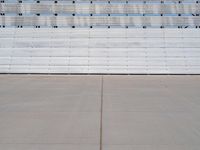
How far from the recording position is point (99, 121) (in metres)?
6.28

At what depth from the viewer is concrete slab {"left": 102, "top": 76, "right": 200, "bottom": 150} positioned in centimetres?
495

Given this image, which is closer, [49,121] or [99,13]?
[49,121]

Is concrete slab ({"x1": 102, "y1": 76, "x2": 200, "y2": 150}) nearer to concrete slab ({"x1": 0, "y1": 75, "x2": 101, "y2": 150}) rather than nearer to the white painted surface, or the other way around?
concrete slab ({"x1": 0, "y1": 75, "x2": 101, "y2": 150})

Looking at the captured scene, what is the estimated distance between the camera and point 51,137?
5184 mm

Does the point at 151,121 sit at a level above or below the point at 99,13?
below

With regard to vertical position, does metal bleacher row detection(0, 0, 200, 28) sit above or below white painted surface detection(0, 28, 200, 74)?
above

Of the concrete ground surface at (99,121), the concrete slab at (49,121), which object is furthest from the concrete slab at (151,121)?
the concrete slab at (49,121)

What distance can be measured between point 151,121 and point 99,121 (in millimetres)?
940

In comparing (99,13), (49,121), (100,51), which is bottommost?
(49,121)

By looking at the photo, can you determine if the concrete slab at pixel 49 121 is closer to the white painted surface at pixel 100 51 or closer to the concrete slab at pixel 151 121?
the concrete slab at pixel 151 121

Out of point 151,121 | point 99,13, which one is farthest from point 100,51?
point 151,121

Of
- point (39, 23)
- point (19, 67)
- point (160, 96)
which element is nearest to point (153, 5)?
point (39, 23)

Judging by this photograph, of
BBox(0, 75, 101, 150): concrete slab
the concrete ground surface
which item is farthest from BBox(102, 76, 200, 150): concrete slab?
BBox(0, 75, 101, 150): concrete slab

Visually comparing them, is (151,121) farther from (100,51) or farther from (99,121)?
(100,51)
